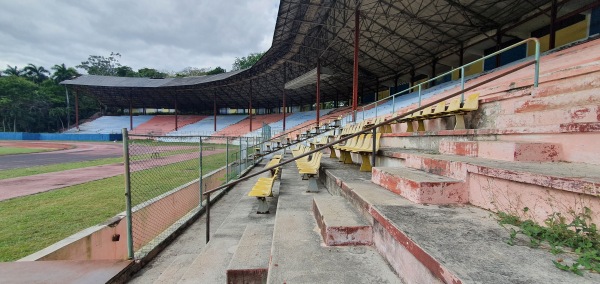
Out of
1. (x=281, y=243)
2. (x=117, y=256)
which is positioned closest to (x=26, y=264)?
(x=117, y=256)

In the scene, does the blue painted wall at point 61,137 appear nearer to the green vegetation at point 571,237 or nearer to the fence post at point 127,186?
the fence post at point 127,186

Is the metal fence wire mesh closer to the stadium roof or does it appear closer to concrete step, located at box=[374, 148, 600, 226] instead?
concrete step, located at box=[374, 148, 600, 226]

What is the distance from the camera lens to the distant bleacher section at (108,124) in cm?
4619

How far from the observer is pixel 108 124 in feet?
159

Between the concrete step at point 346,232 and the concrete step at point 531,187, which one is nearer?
the concrete step at point 531,187

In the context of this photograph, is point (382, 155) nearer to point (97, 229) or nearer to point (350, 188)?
point (350, 188)

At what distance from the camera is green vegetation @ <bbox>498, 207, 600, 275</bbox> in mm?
1249

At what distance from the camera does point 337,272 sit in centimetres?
173

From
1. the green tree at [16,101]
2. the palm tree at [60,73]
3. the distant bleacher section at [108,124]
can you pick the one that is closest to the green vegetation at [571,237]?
the distant bleacher section at [108,124]

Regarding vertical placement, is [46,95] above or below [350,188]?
above

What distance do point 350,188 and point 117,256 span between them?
3.77 metres

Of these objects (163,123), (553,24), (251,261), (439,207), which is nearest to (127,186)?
(251,261)

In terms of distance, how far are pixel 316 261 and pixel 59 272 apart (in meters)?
2.66

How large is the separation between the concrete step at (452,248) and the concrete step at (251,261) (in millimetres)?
1032
